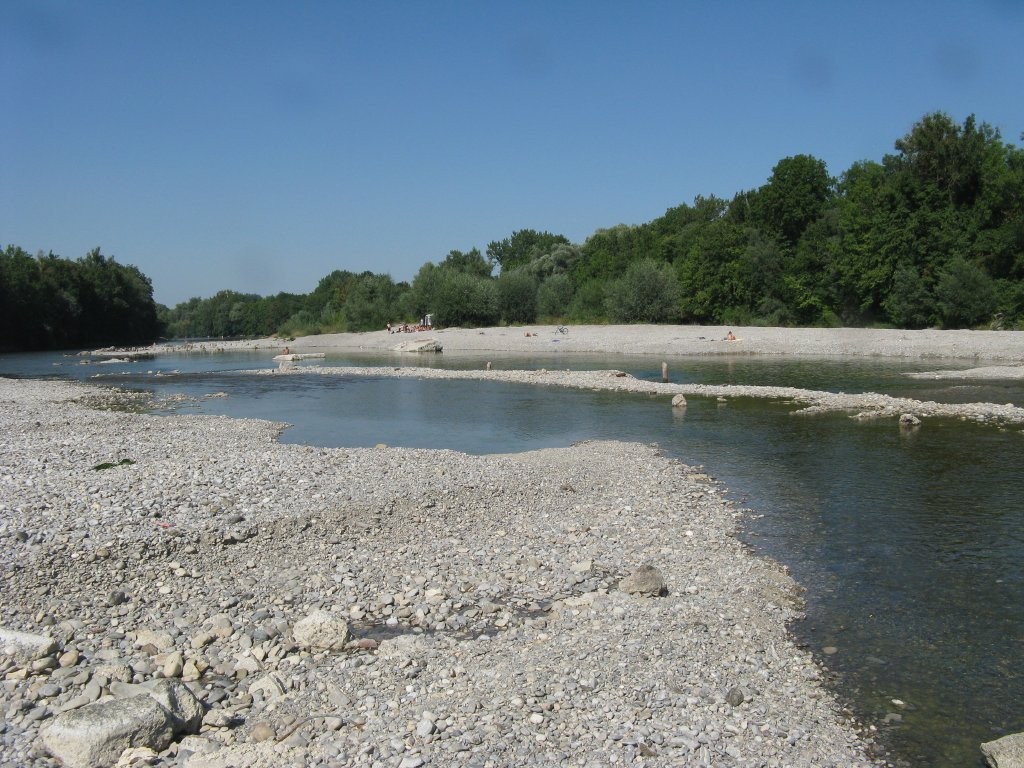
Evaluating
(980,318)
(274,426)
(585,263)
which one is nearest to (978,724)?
(274,426)

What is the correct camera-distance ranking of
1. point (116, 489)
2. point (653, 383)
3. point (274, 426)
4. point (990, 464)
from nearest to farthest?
point (116, 489) < point (990, 464) < point (274, 426) < point (653, 383)

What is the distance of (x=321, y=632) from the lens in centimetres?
897

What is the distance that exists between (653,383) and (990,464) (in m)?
21.0

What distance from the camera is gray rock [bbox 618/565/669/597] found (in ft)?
34.3

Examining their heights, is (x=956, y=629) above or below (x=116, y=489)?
below

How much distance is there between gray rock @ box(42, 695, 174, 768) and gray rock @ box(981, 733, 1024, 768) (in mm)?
7304

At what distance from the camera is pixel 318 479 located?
15.8 m

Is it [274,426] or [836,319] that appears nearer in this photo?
[274,426]

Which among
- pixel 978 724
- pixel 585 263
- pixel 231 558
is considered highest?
pixel 585 263

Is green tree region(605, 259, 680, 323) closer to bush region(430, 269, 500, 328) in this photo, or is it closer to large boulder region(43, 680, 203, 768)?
bush region(430, 269, 500, 328)

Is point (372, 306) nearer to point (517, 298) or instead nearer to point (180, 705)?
point (517, 298)

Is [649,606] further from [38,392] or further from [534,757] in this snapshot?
[38,392]

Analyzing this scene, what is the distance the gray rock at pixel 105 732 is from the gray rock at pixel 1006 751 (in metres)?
7.30

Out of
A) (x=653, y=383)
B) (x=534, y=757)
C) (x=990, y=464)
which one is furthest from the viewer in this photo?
(x=653, y=383)
